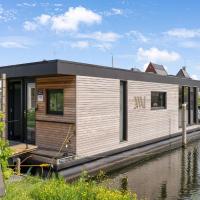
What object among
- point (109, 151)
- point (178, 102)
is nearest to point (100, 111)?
point (109, 151)

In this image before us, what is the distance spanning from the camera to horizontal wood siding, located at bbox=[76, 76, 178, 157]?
1448 cm

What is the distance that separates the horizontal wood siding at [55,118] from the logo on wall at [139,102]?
496cm

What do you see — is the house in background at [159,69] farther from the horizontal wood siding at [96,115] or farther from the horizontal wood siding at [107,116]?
the horizontal wood siding at [96,115]

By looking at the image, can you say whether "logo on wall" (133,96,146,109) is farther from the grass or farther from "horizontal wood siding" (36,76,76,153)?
the grass

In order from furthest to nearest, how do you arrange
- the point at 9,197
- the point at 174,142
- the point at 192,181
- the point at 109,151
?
the point at 174,142 < the point at 109,151 < the point at 192,181 < the point at 9,197

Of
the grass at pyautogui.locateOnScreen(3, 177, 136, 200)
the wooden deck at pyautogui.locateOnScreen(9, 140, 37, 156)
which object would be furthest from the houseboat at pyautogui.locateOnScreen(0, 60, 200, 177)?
the grass at pyautogui.locateOnScreen(3, 177, 136, 200)

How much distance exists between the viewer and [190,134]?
81.2ft

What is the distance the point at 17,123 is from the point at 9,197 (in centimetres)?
952

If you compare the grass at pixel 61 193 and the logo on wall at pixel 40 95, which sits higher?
the logo on wall at pixel 40 95

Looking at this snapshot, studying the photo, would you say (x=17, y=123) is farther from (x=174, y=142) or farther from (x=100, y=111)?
(x=174, y=142)

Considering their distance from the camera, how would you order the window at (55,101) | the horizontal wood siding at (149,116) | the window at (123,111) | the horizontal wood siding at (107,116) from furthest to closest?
1. the horizontal wood siding at (149,116)
2. the window at (123,111)
3. the window at (55,101)
4. the horizontal wood siding at (107,116)

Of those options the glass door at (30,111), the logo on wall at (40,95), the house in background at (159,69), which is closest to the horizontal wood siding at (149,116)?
the logo on wall at (40,95)

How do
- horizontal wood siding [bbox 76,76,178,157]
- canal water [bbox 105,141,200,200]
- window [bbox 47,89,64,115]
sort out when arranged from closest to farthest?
→ canal water [bbox 105,141,200,200] < horizontal wood siding [bbox 76,76,178,157] < window [bbox 47,89,64,115]

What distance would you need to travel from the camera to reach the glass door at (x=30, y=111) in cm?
1608
